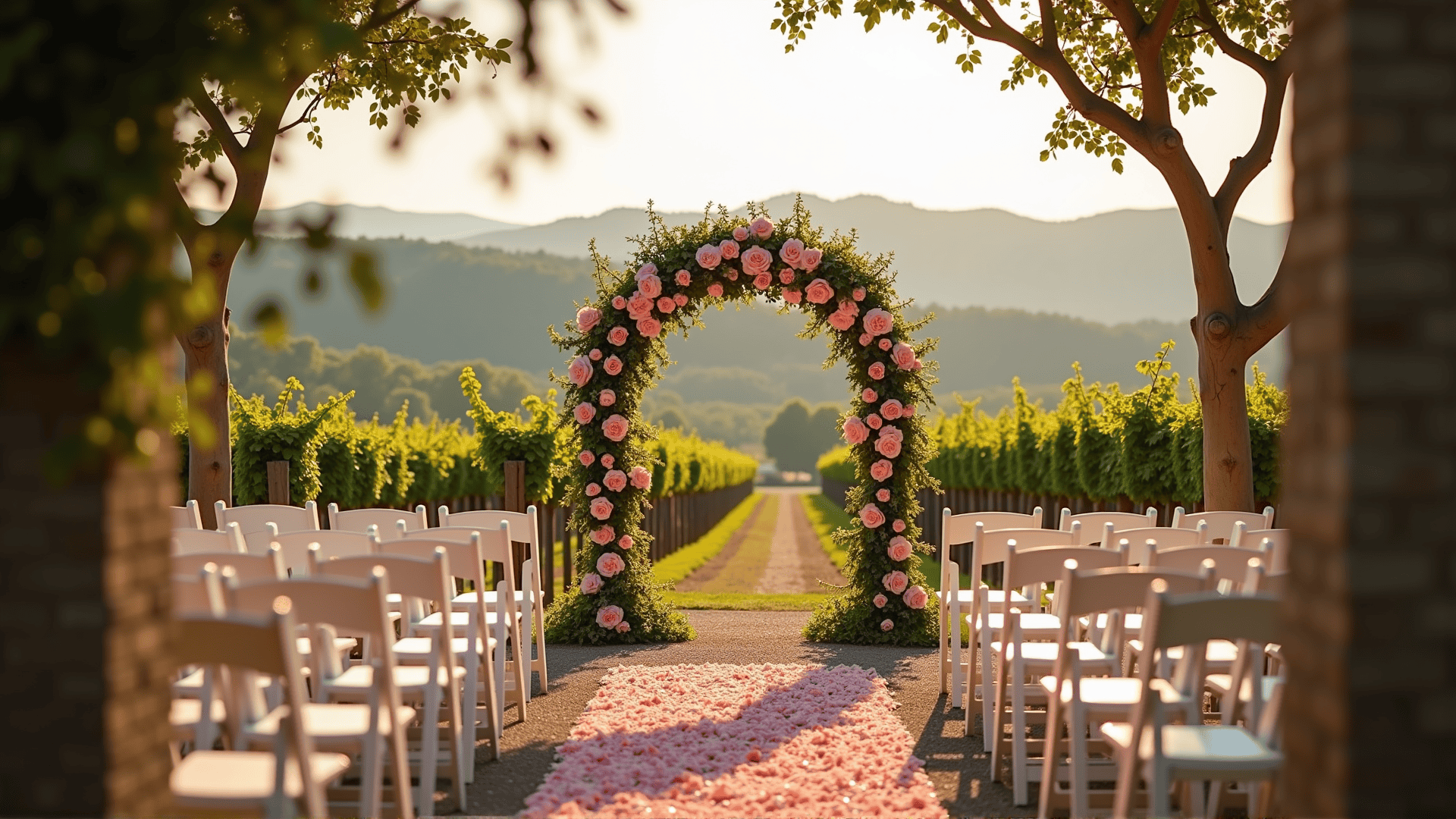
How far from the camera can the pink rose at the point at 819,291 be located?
971cm

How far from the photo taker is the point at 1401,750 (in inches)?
98.3

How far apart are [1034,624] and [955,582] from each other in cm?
57

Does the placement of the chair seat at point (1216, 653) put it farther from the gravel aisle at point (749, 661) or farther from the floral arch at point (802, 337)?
the floral arch at point (802, 337)

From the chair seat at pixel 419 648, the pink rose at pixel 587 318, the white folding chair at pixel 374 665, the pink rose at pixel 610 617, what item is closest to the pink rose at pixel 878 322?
the pink rose at pixel 587 318

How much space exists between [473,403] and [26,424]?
1012cm

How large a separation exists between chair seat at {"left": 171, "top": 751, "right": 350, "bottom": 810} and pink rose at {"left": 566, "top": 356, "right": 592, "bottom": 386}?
6.27 meters

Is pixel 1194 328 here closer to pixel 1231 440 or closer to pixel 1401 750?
pixel 1231 440

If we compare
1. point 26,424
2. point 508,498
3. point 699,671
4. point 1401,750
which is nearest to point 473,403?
point 508,498

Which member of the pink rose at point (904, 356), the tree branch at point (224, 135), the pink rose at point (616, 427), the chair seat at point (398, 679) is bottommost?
the chair seat at point (398, 679)

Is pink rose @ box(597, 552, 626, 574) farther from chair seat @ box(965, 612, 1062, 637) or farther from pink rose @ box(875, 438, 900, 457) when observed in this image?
chair seat @ box(965, 612, 1062, 637)

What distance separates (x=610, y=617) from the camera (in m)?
9.62

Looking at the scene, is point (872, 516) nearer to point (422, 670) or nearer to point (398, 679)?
point (422, 670)

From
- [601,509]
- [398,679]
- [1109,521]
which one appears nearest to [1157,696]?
[398,679]

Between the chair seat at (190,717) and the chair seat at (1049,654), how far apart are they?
3309mm
